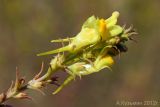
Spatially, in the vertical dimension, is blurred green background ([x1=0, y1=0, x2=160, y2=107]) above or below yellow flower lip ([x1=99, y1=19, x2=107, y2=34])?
above

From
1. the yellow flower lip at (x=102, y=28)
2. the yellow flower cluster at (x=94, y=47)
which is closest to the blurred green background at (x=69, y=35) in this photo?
the yellow flower cluster at (x=94, y=47)

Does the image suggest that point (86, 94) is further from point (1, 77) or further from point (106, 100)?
point (1, 77)

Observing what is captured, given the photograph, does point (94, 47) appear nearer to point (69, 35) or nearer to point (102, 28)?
point (102, 28)

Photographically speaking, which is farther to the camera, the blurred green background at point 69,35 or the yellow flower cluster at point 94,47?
the blurred green background at point 69,35

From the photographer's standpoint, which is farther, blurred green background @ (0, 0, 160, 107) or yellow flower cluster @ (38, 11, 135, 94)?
blurred green background @ (0, 0, 160, 107)

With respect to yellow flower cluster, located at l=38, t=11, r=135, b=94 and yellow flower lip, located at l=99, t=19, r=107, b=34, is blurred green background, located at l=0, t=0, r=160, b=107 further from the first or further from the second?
yellow flower lip, located at l=99, t=19, r=107, b=34

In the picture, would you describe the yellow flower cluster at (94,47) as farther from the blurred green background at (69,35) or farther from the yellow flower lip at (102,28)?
the blurred green background at (69,35)

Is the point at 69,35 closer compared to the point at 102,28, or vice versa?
the point at 102,28

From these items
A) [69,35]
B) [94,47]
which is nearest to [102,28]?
[94,47]

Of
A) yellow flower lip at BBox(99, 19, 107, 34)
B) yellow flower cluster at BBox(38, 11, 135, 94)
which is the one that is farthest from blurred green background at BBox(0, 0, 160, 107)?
yellow flower lip at BBox(99, 19, 107, 34)
